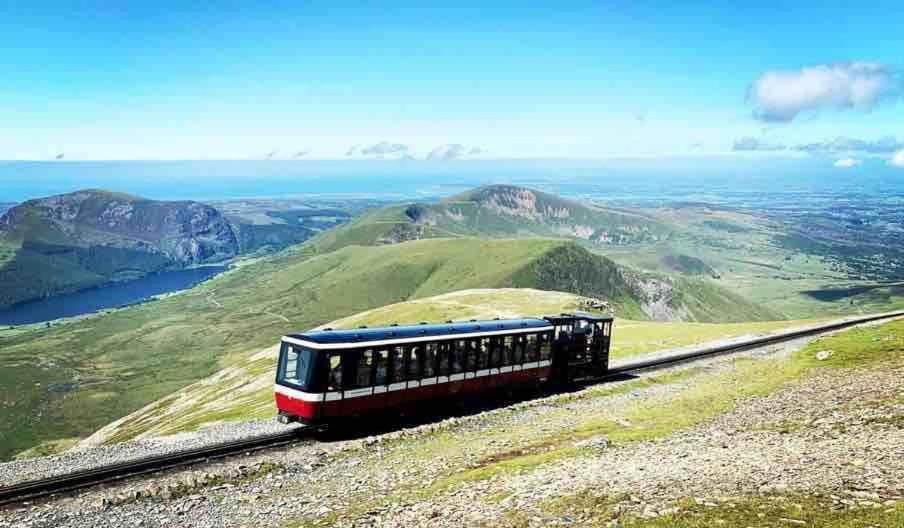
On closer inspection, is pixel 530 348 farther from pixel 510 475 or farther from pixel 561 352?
pixel 510 475

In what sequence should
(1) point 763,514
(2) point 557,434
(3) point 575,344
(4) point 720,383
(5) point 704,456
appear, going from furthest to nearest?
(3) point 575,344, (4) point 720,383, (2) point 557,434, (5) point 704,456, (1) point 763,514

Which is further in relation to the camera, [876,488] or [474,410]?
[474,410]

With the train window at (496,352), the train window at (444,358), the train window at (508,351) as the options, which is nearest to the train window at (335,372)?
the train window at (444,358)

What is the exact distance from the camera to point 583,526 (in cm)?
1884

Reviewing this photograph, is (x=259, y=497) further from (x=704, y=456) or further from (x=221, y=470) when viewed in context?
(x=704, y=456)

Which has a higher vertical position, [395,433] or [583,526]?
[583,526]

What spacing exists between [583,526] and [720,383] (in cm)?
3299

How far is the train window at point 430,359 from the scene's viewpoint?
39375mm

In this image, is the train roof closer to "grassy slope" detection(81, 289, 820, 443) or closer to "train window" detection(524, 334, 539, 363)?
"train window" detection(524, 334, 539, 363)

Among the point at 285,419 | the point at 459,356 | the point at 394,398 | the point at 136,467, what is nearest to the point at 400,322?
the point at 459,356

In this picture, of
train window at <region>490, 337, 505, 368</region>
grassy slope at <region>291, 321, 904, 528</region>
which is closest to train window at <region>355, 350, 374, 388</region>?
grassy slope at <region>291, 321, 904, 528</region>

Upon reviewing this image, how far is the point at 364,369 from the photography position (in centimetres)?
3569

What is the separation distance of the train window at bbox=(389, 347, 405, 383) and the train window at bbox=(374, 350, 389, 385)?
0.29 meters

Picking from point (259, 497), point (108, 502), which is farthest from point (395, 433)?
point (108, 502)
